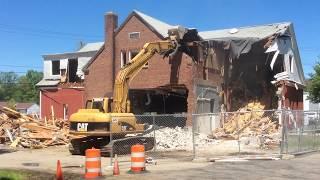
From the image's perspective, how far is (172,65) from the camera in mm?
35125

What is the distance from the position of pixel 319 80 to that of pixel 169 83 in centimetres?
2128

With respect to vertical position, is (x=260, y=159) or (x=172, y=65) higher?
(x=172, y=65)

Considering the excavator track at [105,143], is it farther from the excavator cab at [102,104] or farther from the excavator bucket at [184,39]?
the excavator bucket at [184,39]

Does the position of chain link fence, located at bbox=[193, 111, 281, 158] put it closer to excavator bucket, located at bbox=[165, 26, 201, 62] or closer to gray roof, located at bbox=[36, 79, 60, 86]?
excavator bucket, located at bbox=[165, 26, 201, 62]

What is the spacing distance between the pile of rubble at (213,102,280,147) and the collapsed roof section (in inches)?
206

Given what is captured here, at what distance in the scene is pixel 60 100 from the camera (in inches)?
1875

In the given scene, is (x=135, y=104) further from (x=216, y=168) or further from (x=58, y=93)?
(x=216, y=168)

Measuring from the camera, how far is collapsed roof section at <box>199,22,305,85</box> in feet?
120

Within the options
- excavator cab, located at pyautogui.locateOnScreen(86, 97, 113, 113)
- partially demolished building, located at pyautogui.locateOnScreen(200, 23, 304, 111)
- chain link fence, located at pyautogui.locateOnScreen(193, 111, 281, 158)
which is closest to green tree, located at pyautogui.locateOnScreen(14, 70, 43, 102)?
partially demolished building, located at pyautogui.locateOnScreen(200, 23, 304, 111)

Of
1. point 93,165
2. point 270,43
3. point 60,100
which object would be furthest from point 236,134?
point 60,100

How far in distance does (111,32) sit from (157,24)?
10.9ft

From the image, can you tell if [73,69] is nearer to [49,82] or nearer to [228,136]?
[49,82]

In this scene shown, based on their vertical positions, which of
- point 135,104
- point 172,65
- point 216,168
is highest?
point 172,65

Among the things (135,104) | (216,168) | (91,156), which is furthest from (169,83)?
(91,156)
